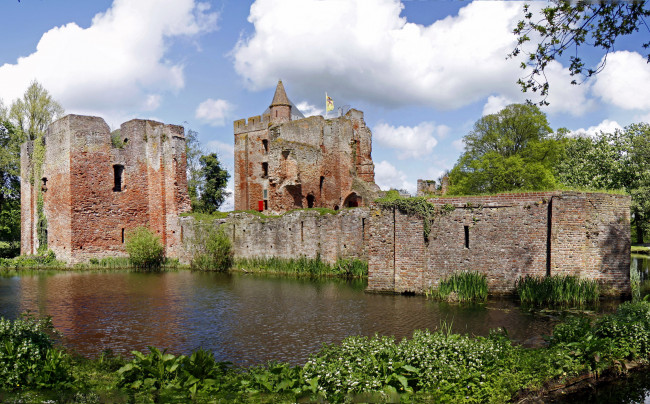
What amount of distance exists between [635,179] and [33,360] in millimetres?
34272

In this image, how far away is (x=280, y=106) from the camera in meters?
43.7

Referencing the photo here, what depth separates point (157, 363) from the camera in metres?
6.99

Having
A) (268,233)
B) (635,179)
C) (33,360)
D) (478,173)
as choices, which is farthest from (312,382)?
(635,179)

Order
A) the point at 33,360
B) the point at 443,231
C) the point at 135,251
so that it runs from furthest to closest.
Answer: the point at 135,251 < the point at 443,231 < the point at 33,360

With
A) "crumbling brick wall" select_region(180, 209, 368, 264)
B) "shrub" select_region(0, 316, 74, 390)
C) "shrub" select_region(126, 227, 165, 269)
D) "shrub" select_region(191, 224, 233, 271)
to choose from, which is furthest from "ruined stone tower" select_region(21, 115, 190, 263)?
"shrub" select_region(0, 316, 74, 390)

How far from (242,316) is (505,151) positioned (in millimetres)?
27959

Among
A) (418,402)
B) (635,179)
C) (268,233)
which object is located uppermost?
(635,179)

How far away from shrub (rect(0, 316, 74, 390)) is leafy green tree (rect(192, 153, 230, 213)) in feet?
110

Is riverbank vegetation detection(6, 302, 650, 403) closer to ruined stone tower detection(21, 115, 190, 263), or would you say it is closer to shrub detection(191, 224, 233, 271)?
shrub detection(191, 224, 233, 271)

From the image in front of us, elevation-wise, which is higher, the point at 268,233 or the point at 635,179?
the point at 635,179

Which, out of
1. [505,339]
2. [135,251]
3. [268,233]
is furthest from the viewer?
[135,251]

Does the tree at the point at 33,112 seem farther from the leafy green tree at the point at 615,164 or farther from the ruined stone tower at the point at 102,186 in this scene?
the leafy green tree at the point at 615,164

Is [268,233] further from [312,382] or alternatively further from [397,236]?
[312,382]

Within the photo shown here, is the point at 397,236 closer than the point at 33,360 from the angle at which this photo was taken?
No
